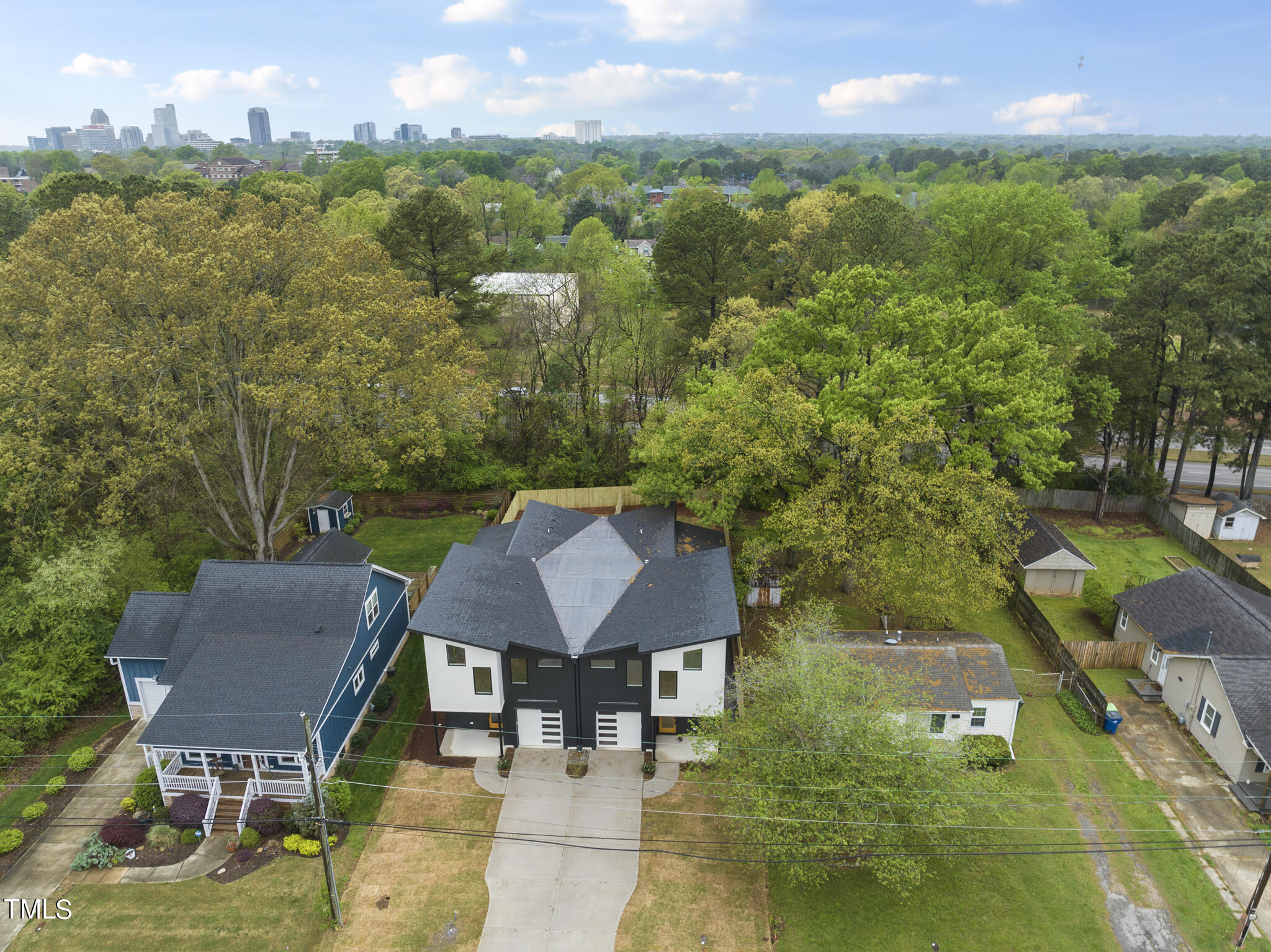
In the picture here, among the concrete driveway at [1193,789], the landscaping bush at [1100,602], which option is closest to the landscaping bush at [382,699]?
the concrete driveway at [1193,789]

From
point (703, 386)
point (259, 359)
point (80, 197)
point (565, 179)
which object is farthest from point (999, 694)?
point (565, 179)

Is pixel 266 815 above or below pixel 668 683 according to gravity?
below

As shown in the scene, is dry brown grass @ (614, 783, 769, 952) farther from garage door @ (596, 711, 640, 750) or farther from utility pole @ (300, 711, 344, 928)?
utility pole @ (300, 711, 344, 928)

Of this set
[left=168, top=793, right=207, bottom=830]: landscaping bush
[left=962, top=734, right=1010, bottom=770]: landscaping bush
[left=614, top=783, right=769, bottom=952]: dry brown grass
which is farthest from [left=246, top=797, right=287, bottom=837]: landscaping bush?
[left=962, top=734, right=1010, bottom=770]: landscaping bush

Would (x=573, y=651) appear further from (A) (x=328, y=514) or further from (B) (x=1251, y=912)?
(A) (x=328, y=514)

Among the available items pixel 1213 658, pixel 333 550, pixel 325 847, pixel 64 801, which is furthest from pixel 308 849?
pixel 1213 658

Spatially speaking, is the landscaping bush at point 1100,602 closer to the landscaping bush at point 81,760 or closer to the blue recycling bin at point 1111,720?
the blue recycling bin at point 1111,720

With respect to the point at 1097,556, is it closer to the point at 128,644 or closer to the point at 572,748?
the point at 572,748
